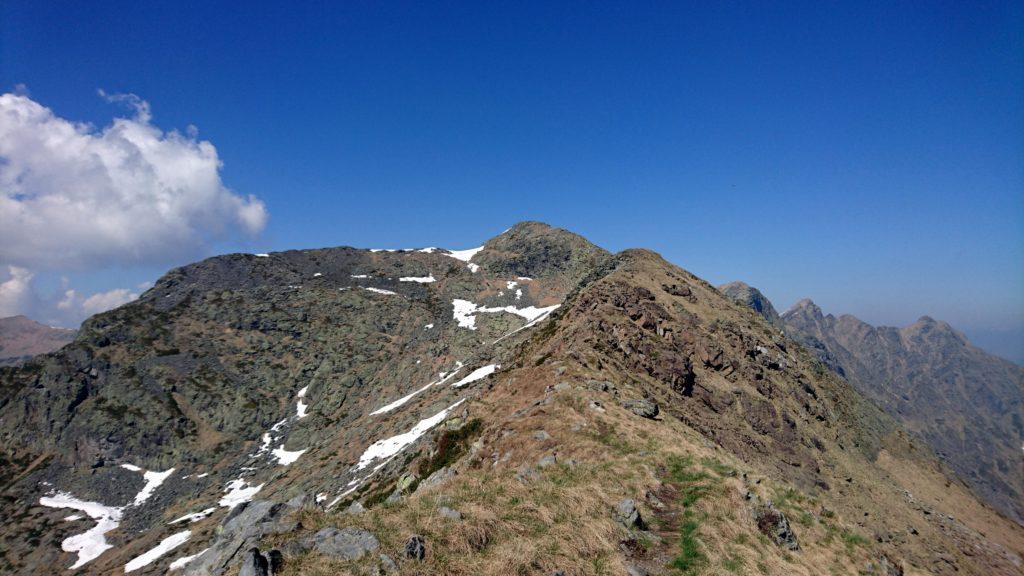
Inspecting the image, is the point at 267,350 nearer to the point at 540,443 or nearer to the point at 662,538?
the point at 540,443

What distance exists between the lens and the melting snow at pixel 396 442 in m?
61.7

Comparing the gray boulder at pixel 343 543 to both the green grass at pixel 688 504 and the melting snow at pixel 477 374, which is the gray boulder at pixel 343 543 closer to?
the green grass at pixel 688 504

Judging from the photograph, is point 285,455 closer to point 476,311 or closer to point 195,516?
point 195,516

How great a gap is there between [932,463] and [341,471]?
85108 millimetres

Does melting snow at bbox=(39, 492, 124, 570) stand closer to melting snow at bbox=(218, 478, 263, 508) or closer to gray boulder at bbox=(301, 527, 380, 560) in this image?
melting snow at bbox=(218, 478, 263, 508)

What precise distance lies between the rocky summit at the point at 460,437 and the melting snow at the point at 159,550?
2.25 ft

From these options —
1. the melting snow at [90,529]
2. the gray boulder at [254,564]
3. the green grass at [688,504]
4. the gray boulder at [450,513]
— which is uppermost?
the gray boulder at [254,564]

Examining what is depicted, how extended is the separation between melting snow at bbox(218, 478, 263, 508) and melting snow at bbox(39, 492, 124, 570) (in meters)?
18.9

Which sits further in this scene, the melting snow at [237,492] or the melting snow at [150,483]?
the melting snow at [150,483]

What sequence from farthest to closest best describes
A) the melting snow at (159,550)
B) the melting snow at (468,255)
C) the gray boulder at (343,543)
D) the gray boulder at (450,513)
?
1. the melting snow at (468,255)
2. the melting snow at (159,550)
3. the gray boulder at (450,513)
4. the gray boulder at (343,543)

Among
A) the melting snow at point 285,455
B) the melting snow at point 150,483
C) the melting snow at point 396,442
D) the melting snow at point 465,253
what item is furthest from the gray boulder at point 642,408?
the melting snow at point 465,253

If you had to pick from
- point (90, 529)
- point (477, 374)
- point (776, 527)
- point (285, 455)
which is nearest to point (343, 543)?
point (776, 527)

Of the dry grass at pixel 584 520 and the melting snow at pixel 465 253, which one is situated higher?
the melting snow at pixel 465 253

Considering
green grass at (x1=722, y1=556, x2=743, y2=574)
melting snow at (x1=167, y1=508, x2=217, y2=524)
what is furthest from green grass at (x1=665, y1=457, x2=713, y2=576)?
melting snow at (x1=167, y1=508, x2=217, y2=524)
